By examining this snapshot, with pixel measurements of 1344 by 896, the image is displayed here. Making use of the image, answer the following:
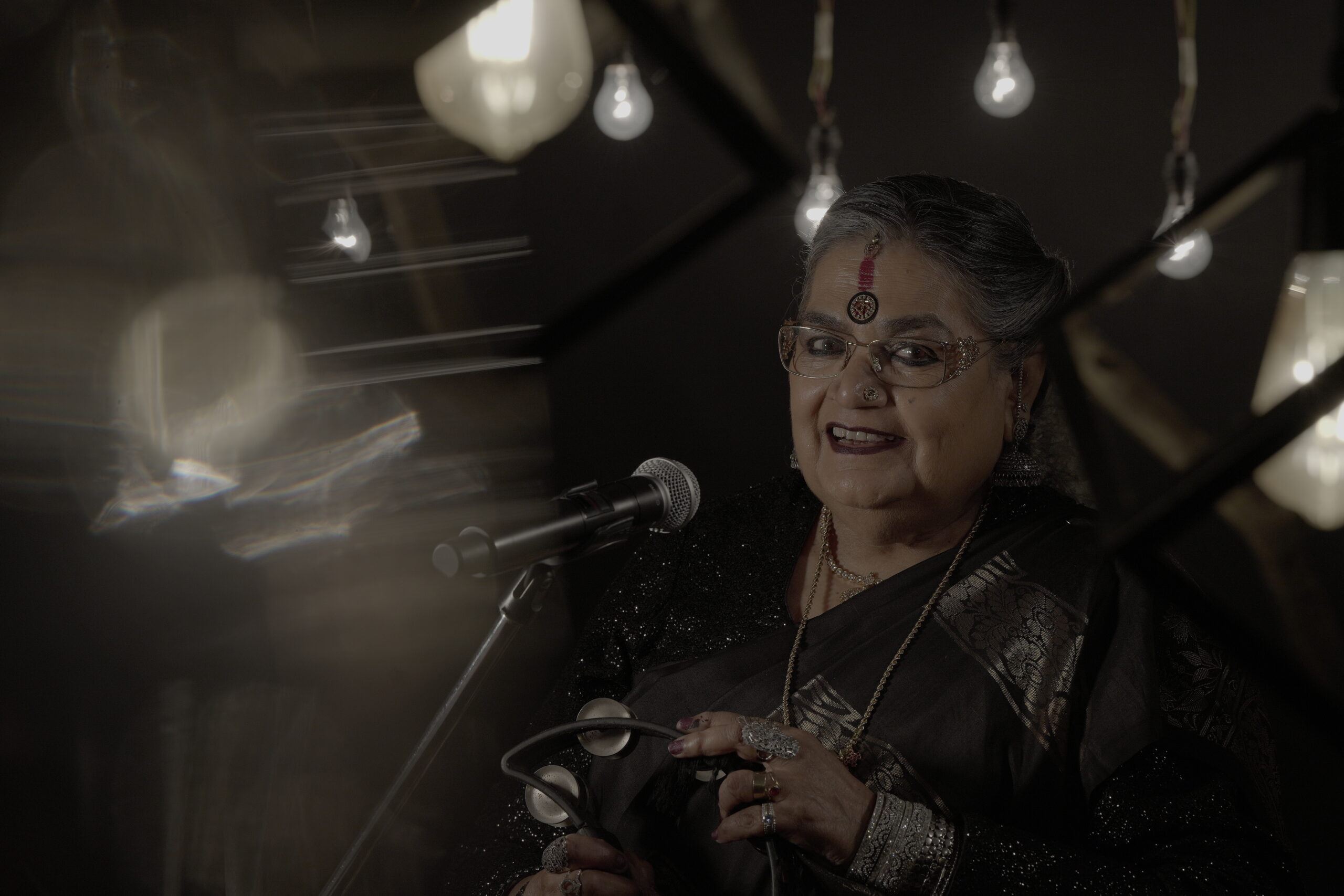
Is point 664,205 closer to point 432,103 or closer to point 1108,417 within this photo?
point 432,103

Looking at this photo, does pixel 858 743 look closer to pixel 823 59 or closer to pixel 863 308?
pixel 863 308

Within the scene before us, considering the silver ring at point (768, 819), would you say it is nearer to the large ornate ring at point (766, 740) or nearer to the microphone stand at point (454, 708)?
the large ornate ring at point (766, 740)

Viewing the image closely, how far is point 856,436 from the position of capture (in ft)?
4.66

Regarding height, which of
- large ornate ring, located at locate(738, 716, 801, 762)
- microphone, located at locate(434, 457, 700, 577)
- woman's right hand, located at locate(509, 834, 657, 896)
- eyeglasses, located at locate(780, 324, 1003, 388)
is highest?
eyeglasses, located at locate(780, 324, 1003, 388)

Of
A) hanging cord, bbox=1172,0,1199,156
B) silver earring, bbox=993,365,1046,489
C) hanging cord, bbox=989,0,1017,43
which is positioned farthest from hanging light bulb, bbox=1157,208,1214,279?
silver earring, bbox=993,365,1046,489

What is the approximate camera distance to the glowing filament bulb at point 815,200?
196 centimetres

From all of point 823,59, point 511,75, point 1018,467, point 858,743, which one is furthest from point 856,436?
point 511,75

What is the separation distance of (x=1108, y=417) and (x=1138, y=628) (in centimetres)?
74

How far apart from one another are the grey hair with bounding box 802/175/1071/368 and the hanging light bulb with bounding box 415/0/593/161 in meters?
0.89

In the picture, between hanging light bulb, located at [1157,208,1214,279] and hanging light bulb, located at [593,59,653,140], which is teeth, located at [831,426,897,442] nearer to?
hanging light bulb, located at [1157,208,1214,279]

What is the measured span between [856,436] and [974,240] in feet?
1.20

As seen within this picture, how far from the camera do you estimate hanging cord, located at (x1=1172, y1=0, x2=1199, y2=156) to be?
1800 mm

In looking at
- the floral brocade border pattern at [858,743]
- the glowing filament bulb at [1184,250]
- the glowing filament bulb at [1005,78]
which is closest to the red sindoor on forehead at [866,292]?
the floral brocade border pattern at [858,743]

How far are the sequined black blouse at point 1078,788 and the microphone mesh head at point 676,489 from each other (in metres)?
0.47
